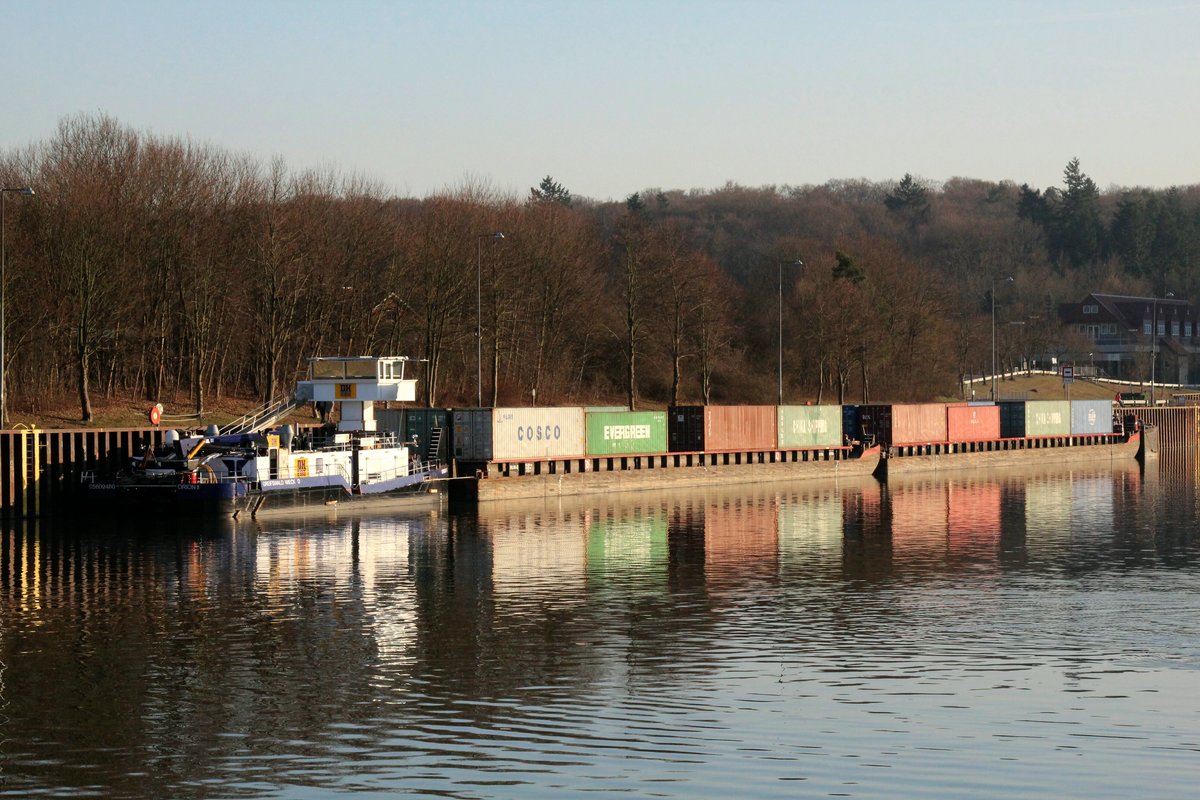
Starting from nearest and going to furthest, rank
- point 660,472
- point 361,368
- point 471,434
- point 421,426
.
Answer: point 361,368, point 471,434, point 421,426, point 660,472

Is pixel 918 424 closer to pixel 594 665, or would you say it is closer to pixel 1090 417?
pixel 1090 417

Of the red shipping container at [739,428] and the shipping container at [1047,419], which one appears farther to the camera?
the shipping container at [1047,419]

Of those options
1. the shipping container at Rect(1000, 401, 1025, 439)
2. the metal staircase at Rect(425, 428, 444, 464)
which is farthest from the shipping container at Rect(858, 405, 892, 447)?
the metal staircase at Rect(425, 428, 444, 464)

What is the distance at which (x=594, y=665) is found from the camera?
101ft

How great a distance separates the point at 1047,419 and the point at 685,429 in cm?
4328

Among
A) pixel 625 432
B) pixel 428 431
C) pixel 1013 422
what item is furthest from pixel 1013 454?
pixel 428 431

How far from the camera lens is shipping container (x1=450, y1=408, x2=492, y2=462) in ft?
239

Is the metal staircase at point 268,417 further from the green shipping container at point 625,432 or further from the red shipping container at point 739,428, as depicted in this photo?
the red shipping container at point 739,428

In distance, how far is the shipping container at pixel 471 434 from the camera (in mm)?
72812

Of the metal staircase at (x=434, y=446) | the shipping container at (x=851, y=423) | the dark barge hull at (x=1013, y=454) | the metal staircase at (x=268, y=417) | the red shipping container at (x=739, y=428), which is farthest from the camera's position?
the dark barge hull at (x=1013, y=454)

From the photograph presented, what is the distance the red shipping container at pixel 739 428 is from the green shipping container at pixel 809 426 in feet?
3.40

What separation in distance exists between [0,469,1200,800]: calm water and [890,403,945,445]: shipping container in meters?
43.5

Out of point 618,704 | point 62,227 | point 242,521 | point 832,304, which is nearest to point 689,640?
point 618,704

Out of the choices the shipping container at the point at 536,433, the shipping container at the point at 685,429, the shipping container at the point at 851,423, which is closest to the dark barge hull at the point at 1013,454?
the shipping container at the point at 851,423
